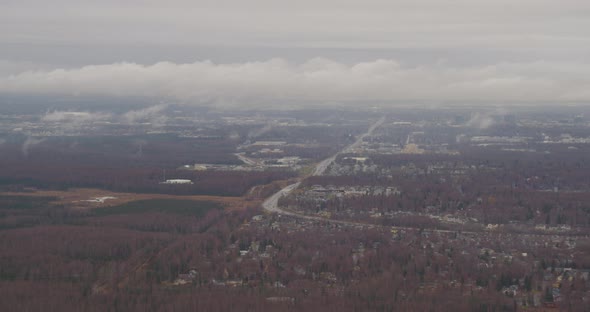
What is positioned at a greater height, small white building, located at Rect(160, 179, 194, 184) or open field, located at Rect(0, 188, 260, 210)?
small white building, located at Rect(160, 179, 194, 184)

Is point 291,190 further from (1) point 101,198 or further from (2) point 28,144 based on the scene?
(2) point 28,144

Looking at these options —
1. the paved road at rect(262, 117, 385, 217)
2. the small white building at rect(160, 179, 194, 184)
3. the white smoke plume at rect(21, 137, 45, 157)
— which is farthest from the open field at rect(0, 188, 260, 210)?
the white smoke plume at rect(21, 137, 45, 157)

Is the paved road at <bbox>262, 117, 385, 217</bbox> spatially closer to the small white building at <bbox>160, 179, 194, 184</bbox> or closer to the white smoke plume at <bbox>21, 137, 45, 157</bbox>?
the small white building at <bbox>160, 179, 194, 184</bbox>

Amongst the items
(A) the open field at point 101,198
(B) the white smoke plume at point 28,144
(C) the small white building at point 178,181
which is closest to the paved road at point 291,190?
(A) the open field at point 101,198

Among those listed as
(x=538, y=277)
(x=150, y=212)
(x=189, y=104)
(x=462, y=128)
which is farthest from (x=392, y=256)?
(x=189, y=104)

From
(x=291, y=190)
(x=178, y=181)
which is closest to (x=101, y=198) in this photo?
(x=178, y=181)

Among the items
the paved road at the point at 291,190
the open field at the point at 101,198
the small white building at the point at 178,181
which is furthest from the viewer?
the small white building at the point at 178,181

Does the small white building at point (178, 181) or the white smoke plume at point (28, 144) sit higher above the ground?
the white smoke plume at point (28, 144)

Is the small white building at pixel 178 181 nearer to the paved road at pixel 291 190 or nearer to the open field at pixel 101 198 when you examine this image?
the open field at pixel 101 198

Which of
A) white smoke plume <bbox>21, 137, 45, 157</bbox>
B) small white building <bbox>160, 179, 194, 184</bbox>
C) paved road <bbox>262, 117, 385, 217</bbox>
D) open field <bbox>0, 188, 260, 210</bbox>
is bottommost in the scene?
paved road <bbox>262, 117, 385, 217</bbox>

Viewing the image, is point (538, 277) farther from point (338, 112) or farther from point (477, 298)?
point (338, 112)

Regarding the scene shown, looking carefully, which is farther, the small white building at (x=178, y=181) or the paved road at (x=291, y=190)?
the small white building at (x=178, y=181)
